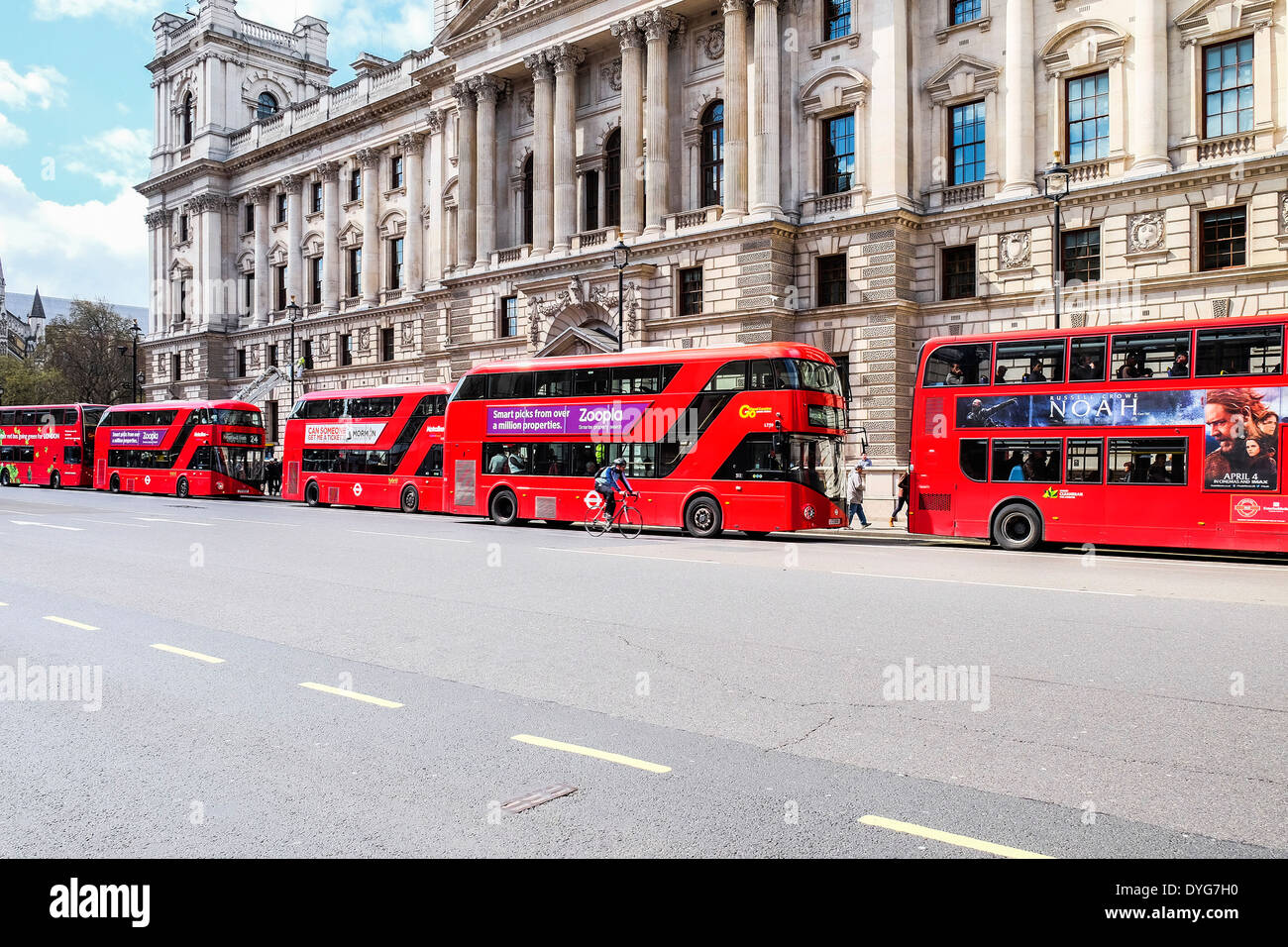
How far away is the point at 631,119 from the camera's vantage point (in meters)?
37.5

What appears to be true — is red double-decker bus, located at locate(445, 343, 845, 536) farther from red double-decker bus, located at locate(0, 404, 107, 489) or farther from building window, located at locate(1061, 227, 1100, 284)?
red double-decker bus, located at locate(0, 404, 107, 489)

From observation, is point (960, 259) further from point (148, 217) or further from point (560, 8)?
point (148, 217)

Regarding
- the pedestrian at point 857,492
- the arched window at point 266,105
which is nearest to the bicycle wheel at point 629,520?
the pedestrian at point 857,492

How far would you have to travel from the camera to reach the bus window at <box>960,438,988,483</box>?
20.0 meters

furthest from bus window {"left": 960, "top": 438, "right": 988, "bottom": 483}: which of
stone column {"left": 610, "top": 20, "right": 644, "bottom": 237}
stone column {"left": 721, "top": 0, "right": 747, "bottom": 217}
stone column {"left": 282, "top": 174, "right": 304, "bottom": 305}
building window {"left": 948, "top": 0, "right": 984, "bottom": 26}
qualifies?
stone column {"left": 282, "top": 174, "right": 304, "bottom": 305}

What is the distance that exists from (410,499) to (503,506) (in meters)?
7.03

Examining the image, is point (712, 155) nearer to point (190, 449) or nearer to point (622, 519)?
point (622, 519)

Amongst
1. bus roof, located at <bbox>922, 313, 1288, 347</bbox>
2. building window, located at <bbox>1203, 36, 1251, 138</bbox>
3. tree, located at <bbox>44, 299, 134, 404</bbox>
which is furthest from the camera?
tree, located at <bbox>44, 299, 134, 404</bbox>

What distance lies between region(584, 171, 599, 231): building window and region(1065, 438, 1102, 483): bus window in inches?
1015

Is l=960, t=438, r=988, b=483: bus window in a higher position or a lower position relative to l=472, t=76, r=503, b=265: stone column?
lower

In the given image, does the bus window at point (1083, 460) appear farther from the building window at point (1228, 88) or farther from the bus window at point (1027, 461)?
the building window at point (1228, 88)

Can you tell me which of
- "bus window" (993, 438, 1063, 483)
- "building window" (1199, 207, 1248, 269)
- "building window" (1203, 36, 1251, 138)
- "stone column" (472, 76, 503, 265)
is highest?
"stone column" (472, 76, 503, 265)
